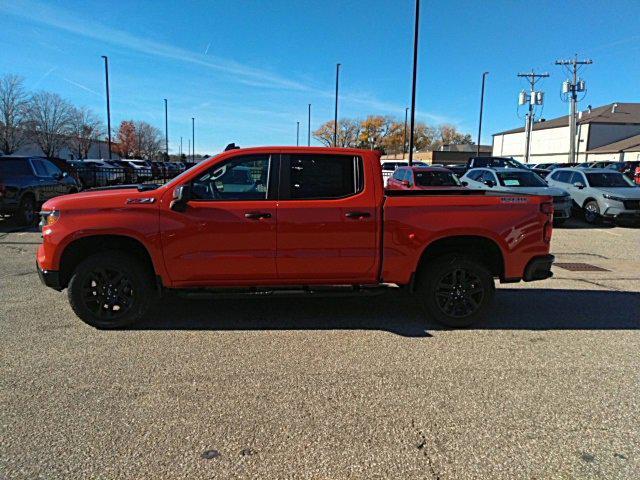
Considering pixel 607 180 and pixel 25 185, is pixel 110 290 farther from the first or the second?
pixel 607 180

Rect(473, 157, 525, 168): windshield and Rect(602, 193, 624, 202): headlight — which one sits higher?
Rect(473, 157, 525, 168): windshield

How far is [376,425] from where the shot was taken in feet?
10.1

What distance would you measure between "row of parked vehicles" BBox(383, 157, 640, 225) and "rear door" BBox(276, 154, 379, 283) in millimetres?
8218

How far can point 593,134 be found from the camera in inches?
3110

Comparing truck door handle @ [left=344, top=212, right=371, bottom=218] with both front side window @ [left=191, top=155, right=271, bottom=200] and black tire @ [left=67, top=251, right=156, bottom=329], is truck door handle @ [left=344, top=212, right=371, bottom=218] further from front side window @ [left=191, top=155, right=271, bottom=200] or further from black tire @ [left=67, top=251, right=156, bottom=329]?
black tire @ [left=67, top=251, right=156, bottom=329]

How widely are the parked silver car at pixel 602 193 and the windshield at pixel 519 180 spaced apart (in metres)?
1.54

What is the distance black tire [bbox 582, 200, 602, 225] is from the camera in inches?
541

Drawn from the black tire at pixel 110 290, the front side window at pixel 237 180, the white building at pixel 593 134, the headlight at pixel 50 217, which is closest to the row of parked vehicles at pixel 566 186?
the front side window at pixel 237 180

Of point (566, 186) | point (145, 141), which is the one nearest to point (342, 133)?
point (145, 141)

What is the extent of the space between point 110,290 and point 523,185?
1230 cm

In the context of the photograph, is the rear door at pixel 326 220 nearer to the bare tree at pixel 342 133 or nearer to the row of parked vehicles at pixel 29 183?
the row of parked vehicles at pixel 29 183

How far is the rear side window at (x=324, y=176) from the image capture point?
4730 millimetres

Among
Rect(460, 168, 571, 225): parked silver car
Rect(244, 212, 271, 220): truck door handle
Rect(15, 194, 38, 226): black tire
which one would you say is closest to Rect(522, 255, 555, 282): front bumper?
Rect(244, 212, 271, 220): truck door handle

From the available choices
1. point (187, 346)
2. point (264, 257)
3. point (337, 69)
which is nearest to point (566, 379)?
point (264, 257)
